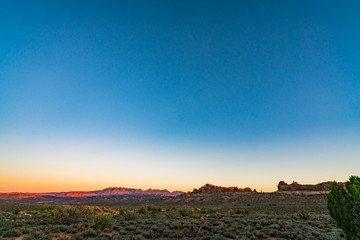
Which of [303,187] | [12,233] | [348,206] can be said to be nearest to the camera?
[348,206]

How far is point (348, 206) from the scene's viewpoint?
11.5 meters

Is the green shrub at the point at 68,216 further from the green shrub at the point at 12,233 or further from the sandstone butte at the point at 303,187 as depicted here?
the sandstone butte at the point at 303,187

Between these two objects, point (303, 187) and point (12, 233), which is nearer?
point (12, 233)

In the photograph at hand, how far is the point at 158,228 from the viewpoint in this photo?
16.0m

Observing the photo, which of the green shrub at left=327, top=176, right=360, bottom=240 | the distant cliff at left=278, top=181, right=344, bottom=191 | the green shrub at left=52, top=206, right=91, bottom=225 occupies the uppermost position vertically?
the green shrub at left=327, top=176, right=360, bottom=240

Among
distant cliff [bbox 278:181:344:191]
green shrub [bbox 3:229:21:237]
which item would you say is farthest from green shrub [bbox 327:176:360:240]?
distant cliff [bbox 278:181:344:191]

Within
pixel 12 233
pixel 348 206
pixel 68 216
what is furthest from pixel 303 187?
pixel 12 233

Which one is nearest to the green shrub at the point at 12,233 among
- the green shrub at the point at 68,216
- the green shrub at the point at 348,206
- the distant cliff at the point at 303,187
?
the green shrub at the point at 68,216

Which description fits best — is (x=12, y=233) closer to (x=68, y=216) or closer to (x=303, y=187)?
(x=68, y=216)

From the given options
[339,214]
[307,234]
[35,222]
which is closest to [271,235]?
[307,234]

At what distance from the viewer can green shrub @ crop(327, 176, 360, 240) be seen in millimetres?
10781

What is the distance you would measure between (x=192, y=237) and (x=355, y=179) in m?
11.0

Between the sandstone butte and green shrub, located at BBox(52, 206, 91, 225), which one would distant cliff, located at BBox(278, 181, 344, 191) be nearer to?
the sandstone butte

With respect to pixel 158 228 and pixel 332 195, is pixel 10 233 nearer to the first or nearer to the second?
pixel 158 228
